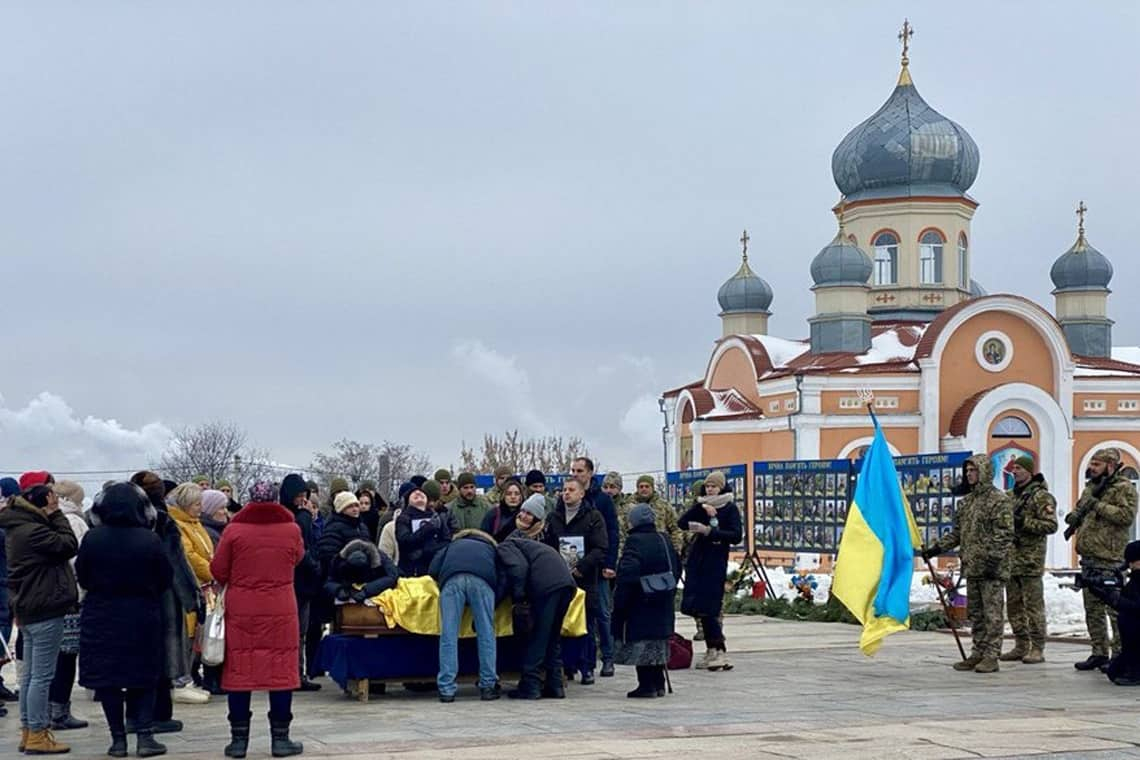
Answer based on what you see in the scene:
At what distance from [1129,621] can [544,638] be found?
4888 millimetres

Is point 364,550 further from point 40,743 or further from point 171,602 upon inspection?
point 40,743

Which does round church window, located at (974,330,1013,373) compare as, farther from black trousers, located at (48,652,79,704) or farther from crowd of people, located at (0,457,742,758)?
black trousers, located at (48,652,79,704)

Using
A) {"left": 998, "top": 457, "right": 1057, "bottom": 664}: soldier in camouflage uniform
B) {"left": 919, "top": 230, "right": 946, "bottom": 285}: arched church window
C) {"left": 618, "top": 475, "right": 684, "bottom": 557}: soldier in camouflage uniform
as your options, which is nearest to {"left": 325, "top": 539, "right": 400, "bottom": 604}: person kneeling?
{"left": 618, "top": 475, "right": 684, "bottom": 557}: soldier in camouflage uniform

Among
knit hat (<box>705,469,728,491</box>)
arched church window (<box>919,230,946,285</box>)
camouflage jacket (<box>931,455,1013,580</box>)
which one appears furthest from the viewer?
arched church window (<box>919,230,946,285</box>)

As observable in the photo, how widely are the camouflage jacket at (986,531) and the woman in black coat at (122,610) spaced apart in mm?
7519

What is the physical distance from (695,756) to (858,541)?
223 inches

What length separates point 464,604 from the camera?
1280 centimetres

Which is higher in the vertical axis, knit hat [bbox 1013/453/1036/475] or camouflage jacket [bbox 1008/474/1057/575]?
knit hat [bbox 1013/453/1036/475]

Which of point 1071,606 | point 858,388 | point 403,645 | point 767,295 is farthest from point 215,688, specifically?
point 767,295

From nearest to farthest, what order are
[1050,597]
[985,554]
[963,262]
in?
[985,554] → [1050,597] → [963,262]

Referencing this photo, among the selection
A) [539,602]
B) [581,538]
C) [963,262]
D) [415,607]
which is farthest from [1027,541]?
[963,262]

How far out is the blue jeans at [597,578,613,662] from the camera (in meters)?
14.6

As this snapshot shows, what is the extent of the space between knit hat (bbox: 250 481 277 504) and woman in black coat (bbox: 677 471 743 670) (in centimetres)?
488

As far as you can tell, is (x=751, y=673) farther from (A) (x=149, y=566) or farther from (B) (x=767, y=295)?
(B) (x=767, y=295)
